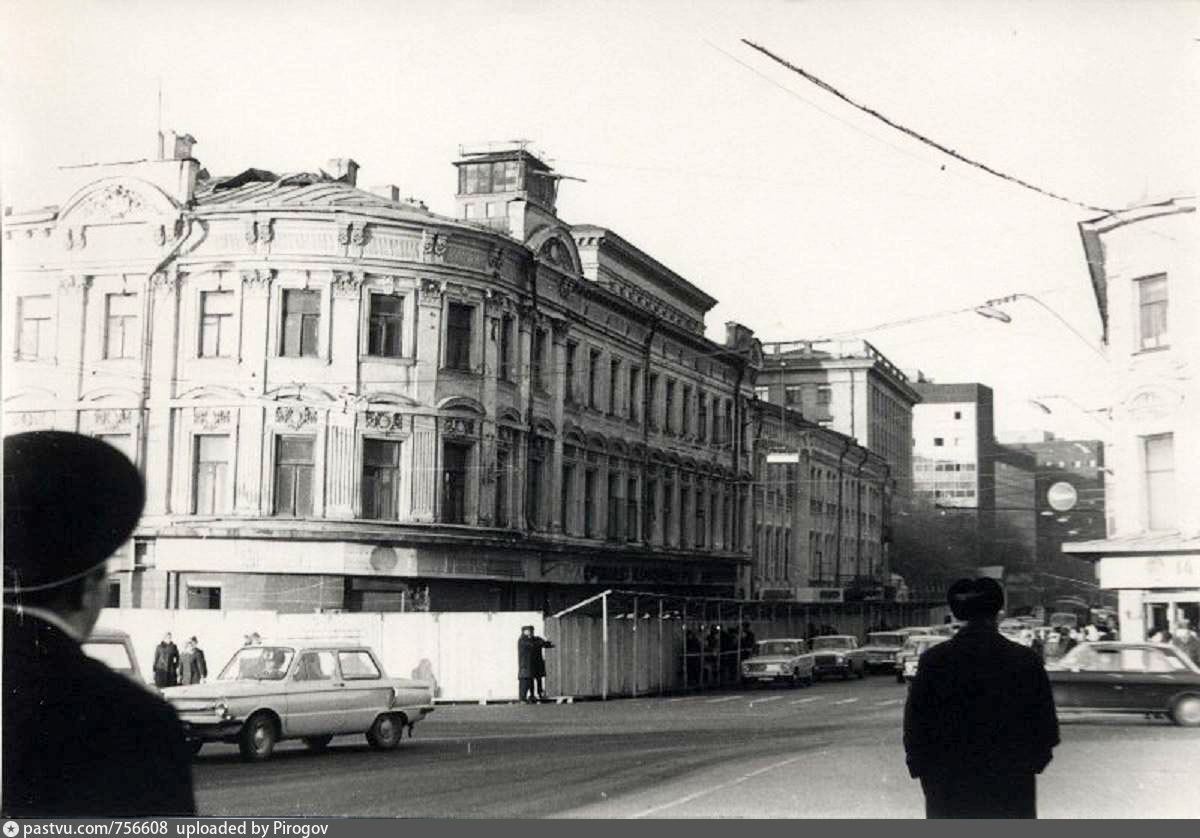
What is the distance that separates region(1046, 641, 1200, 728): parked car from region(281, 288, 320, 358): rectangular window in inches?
235

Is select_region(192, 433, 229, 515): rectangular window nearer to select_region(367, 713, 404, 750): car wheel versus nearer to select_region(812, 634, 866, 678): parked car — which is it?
select_region(367, 713, 404, 750): car wheel

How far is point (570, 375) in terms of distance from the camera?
33.5 ft

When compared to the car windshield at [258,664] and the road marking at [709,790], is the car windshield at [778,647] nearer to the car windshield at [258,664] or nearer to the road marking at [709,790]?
the road marking at [709,790]

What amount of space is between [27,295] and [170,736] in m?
5.22

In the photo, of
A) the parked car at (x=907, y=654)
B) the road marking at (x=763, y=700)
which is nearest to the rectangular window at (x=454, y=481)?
the road marking at (x=763, y=700)

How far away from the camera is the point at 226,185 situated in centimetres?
866

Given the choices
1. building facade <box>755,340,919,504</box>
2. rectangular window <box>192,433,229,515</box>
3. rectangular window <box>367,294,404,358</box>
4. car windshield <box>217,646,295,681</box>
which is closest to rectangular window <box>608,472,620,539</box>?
building facade <box>755,340,919,504</box>

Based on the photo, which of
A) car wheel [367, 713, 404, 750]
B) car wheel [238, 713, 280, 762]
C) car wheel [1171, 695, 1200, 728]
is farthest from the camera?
car wheel [367, 713, 404, 750]

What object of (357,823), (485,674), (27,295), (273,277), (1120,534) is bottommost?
(357,823)

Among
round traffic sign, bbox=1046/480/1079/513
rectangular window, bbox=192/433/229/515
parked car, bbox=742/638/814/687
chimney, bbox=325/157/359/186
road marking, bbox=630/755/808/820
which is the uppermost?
chimney, bbox=325/157/359/186

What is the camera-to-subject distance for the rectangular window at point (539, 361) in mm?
10469

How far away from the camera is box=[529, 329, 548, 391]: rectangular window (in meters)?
10.5

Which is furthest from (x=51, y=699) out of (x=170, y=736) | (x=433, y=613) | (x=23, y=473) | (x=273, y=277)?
(x=273, y=277)

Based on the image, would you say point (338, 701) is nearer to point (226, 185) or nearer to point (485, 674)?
point (485, 674)
